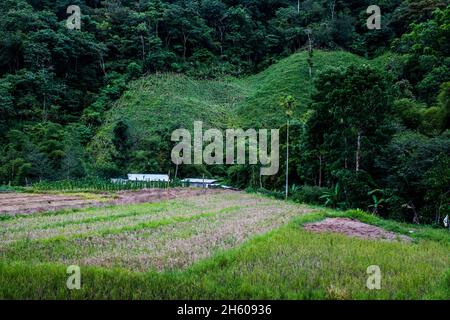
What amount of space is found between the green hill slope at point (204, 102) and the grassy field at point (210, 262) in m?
33.5

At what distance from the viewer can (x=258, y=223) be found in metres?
15.5

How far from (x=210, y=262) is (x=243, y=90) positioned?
2342 inches

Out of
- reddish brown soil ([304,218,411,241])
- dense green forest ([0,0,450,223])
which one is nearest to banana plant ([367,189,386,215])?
dense green forest ([0,0,450,223])

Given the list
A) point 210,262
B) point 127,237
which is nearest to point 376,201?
point 127,237

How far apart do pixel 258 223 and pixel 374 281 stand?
29.0 ft

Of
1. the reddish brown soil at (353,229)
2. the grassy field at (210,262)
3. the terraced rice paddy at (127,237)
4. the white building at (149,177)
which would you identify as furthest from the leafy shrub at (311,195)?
the white building at (149,177)

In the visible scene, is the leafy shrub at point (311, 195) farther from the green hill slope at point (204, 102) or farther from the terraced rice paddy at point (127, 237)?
the green hill slope at point (204, 102)

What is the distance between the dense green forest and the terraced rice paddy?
33.7 ft

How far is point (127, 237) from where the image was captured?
1212 cm

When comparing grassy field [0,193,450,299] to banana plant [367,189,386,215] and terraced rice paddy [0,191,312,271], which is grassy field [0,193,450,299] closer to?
terraced rice paddy [0,191,312,271]

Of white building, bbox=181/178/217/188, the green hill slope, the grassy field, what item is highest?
the green hill slope

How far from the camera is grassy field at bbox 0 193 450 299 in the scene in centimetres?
615

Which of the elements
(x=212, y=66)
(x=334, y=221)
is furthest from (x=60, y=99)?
(x=334, y=221)
